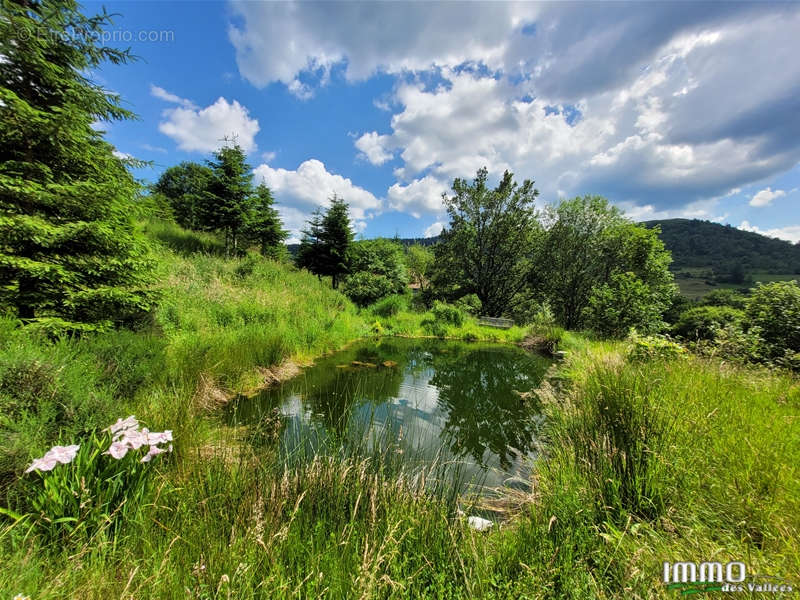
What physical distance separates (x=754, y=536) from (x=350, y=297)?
14845mm

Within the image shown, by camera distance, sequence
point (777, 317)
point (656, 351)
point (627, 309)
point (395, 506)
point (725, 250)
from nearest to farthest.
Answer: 1. point (395, 506)
2. point (777, 317)
3. point (656, 351)
4. point (627, 309)
5. point (725, 250)

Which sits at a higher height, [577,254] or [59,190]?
[577,254]

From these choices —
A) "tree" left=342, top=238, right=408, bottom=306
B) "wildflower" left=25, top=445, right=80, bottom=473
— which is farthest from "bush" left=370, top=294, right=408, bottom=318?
"wildflower" left=25, top=445, right=80, bottom=473

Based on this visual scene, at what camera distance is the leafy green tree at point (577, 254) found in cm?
1720

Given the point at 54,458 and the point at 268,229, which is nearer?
the point at 54,458

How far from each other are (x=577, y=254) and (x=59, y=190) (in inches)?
887

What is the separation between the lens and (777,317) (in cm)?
429

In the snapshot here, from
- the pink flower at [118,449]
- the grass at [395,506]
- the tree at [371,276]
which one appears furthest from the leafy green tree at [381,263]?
the pink flower at [118,449]

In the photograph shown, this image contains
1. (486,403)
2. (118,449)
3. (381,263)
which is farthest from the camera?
(381,263)

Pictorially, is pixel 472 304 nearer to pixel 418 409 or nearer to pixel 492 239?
pixel 492 239

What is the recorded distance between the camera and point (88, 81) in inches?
159

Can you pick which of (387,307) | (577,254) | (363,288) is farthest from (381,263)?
(577,254)

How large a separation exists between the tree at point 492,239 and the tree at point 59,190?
18283 millimetres

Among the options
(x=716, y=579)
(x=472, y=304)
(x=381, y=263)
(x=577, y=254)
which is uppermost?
(x=577, y=254)
